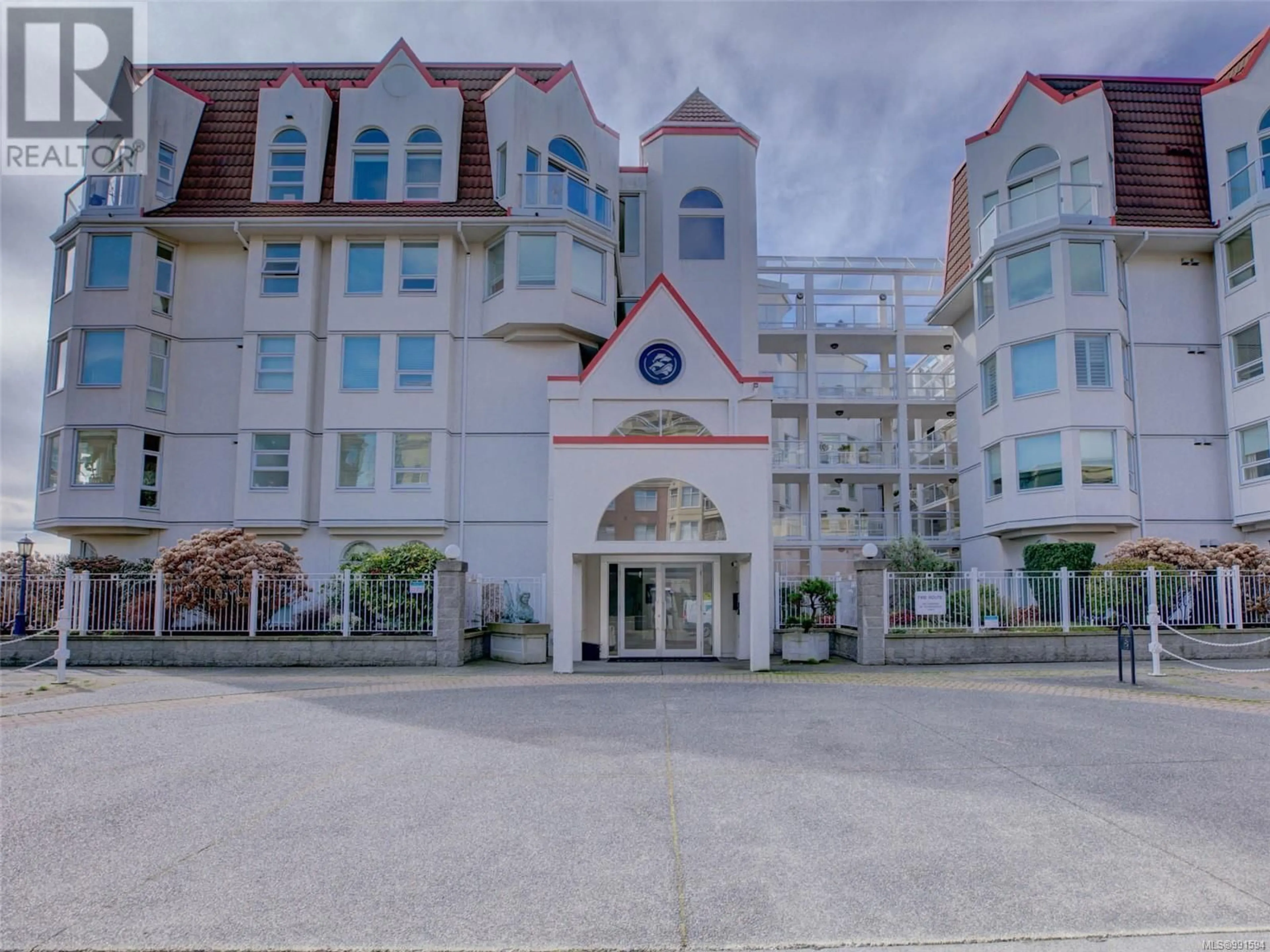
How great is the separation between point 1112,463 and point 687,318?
11559 mm

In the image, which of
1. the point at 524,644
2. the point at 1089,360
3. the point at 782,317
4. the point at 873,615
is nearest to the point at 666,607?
the point at 524,644

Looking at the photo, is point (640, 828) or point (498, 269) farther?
point (498, 269)

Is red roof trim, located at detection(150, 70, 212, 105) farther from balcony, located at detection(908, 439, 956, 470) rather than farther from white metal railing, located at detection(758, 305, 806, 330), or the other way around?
balcony, located at detection(908, 439, 956, 470)

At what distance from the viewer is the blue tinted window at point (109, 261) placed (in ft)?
74.5

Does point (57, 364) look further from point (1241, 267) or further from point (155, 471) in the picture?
point (1241, 267)

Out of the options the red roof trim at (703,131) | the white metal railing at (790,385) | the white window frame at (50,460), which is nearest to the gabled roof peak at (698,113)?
the red roof trim at (703,131)

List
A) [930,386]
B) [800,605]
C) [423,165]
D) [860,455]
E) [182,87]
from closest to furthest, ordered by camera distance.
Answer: [800,605] < [423,165] < [182,87] < [860,455] < [930,386]

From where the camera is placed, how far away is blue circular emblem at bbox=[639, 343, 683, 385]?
63.7 ft

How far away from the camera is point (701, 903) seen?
4633mm

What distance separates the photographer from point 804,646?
698 inches

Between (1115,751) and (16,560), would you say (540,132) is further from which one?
(1115,751)

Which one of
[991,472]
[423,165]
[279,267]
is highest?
[423,165]

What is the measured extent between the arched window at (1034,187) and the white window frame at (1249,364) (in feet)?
18.6

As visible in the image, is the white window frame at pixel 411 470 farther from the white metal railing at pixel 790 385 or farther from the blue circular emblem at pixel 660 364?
the white metal railing at pixel 790 385
